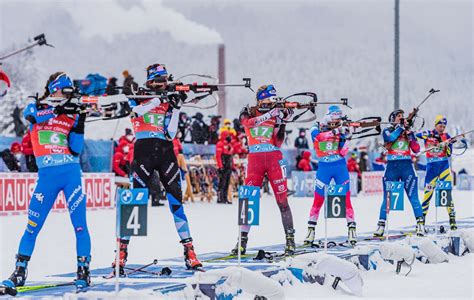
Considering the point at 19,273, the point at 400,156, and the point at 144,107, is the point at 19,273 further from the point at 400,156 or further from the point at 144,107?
the point at 400,156

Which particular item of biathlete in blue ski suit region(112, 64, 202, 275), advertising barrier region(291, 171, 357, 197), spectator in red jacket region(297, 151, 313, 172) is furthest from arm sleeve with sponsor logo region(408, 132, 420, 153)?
spectator in red jacket region(297, 151, 313, 172)

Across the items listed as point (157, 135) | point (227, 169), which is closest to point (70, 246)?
point (157, 135)

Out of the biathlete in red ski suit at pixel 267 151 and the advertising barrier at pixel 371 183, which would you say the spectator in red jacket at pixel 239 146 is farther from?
the biathlete in red ski suit at pixel 267 151

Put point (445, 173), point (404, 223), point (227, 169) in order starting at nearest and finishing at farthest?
point (445, 173), point (404, 223), point (227, 169)

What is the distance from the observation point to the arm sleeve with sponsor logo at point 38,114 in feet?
27.1

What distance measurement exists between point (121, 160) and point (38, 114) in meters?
14.8

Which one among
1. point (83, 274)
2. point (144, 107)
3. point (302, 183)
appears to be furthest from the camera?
point (302, 183)

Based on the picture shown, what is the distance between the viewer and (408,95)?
10612cm

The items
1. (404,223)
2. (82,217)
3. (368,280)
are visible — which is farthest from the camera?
(404,223)

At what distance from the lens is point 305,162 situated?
3100cm

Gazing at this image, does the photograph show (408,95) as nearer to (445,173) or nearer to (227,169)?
(227,169)

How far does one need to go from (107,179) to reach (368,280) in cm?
1250

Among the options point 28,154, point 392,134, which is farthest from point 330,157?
point 28,154

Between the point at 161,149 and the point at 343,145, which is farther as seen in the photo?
the point at 343,145
